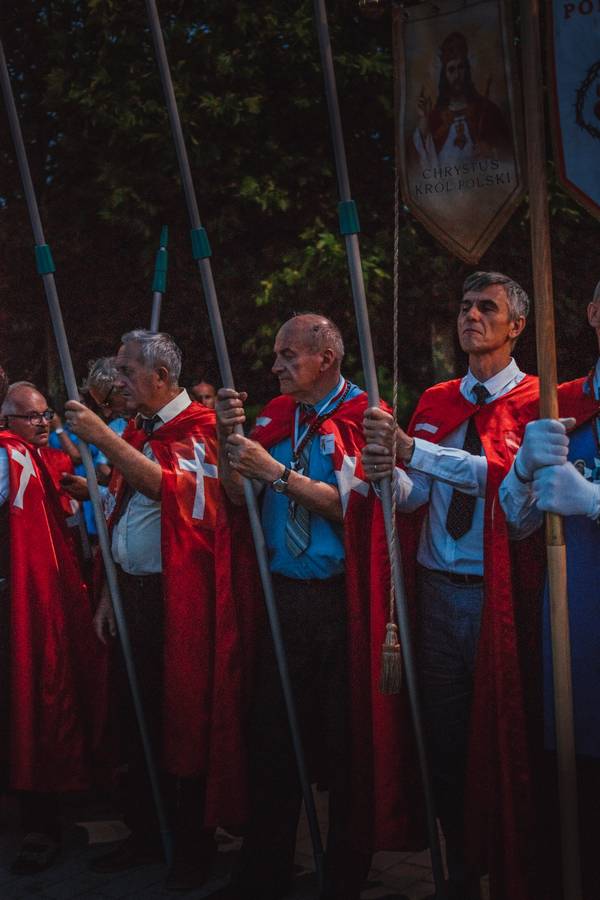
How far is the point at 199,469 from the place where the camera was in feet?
13.6

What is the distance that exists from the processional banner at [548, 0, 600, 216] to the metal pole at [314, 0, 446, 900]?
0.71m

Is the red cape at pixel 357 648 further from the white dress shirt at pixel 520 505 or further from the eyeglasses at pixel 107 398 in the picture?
the eyeglasses at pixel 107 398

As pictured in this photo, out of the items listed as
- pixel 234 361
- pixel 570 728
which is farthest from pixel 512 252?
pixel 570 728

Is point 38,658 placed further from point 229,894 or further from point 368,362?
point 368,362

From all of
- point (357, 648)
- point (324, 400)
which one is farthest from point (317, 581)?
point (324, 400)

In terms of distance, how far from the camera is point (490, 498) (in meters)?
3.31

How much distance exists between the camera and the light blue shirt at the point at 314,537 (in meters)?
3.71

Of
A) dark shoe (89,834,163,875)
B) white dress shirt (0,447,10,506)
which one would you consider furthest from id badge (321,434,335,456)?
dark shoe (89,834,163,875)

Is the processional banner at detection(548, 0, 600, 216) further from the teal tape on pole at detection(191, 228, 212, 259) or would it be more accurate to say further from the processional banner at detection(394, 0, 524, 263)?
the teal tape on pole at detection(191, 228, 212, 259)

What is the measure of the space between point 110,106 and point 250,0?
130 cm

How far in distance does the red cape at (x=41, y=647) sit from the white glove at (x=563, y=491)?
2249 mm

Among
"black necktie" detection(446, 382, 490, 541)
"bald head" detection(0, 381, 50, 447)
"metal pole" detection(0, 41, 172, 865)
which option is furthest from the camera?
"bald head" detection(0, 381, 50, 447)

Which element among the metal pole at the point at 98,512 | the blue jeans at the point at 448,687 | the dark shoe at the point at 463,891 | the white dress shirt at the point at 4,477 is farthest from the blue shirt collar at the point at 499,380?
the white dress shirt at the point at 4,477

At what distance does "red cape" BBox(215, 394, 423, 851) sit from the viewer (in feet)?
11.7
